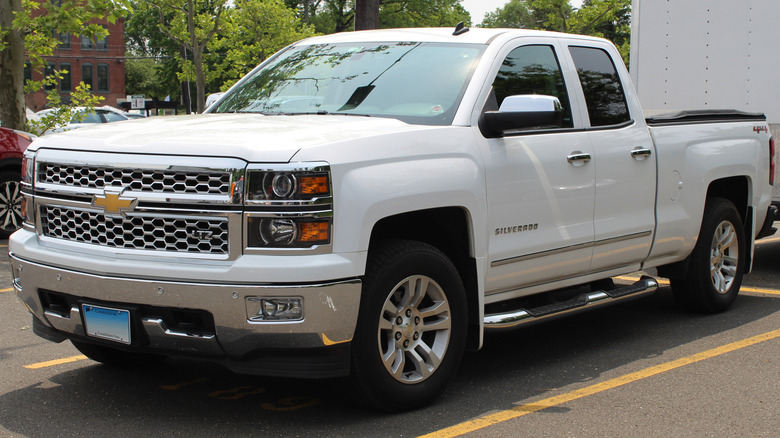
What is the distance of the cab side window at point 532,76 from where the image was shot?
530 centimetres

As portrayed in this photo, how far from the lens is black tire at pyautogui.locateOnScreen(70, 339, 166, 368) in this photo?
522 centimetres

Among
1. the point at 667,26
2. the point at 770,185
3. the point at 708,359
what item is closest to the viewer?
the point at 708,359

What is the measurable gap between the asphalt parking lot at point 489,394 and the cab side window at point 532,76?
1537mm

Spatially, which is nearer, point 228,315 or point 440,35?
point 228,315

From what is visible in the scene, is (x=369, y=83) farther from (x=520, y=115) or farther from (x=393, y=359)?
(x=393, y=359)

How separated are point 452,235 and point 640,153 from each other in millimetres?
1753

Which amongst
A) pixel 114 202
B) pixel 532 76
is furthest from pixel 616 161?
pixel 114 202

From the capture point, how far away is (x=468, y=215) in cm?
475

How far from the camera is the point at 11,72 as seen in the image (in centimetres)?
1352

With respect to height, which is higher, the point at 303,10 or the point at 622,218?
the point at 303,10

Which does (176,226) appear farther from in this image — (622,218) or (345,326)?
(622,218)

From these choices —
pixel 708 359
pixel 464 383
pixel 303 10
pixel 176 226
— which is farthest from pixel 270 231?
pixel 303 10

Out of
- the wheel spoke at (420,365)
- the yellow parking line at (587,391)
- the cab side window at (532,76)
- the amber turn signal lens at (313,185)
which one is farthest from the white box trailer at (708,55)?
the amber turn signal lens at (313,185)

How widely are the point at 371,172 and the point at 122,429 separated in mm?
1686
